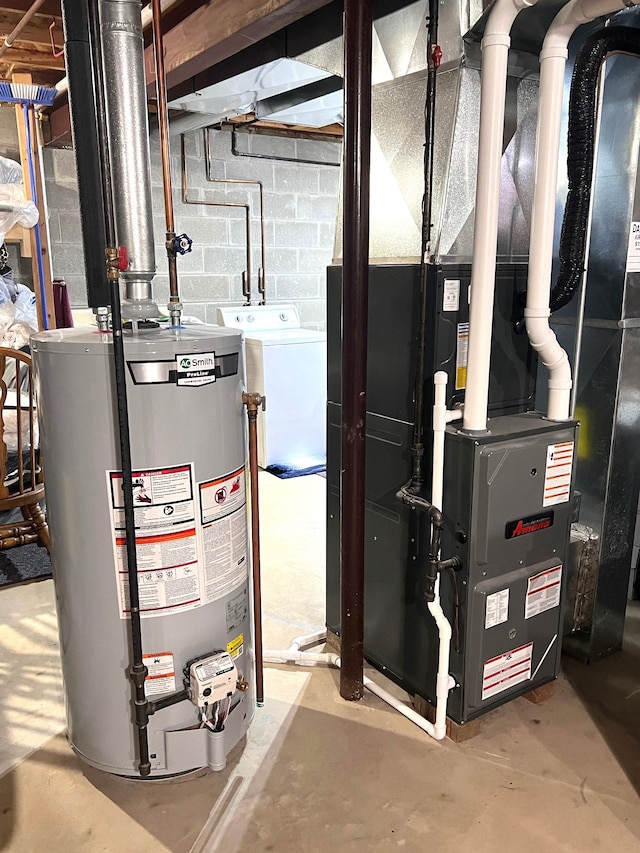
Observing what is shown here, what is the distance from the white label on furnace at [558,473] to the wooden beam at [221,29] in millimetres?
1358

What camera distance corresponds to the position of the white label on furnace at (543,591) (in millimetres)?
1875

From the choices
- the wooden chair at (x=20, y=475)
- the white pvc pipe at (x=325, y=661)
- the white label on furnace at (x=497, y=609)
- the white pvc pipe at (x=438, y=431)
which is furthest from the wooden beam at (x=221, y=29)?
the white pvc pipe at (x=325, y=661)

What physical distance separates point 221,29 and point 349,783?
2288 millimetres

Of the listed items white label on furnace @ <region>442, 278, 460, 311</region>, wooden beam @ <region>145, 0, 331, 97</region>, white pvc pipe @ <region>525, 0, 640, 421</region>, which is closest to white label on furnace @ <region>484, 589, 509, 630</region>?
white pvc pipe @ <region>525, 0, 640, 421</region>

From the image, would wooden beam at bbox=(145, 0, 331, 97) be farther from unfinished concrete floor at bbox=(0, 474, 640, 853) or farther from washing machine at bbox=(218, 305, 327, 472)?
unfinished concrete floor at bbox=(0, 474, 640, 853)

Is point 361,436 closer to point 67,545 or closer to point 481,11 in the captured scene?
point 67,545

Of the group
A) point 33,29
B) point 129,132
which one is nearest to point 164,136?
point 129,132

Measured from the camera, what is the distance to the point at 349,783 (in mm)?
1718

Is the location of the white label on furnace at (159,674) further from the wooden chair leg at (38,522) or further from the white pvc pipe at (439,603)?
the wooden chair leg at (38,522)

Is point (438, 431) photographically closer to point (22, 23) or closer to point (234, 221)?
point (22, 23)

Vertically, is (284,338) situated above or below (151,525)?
above

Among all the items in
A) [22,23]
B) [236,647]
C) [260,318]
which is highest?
[22,23]

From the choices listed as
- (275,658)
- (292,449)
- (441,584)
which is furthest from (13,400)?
(441,584)

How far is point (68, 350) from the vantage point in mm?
1457
